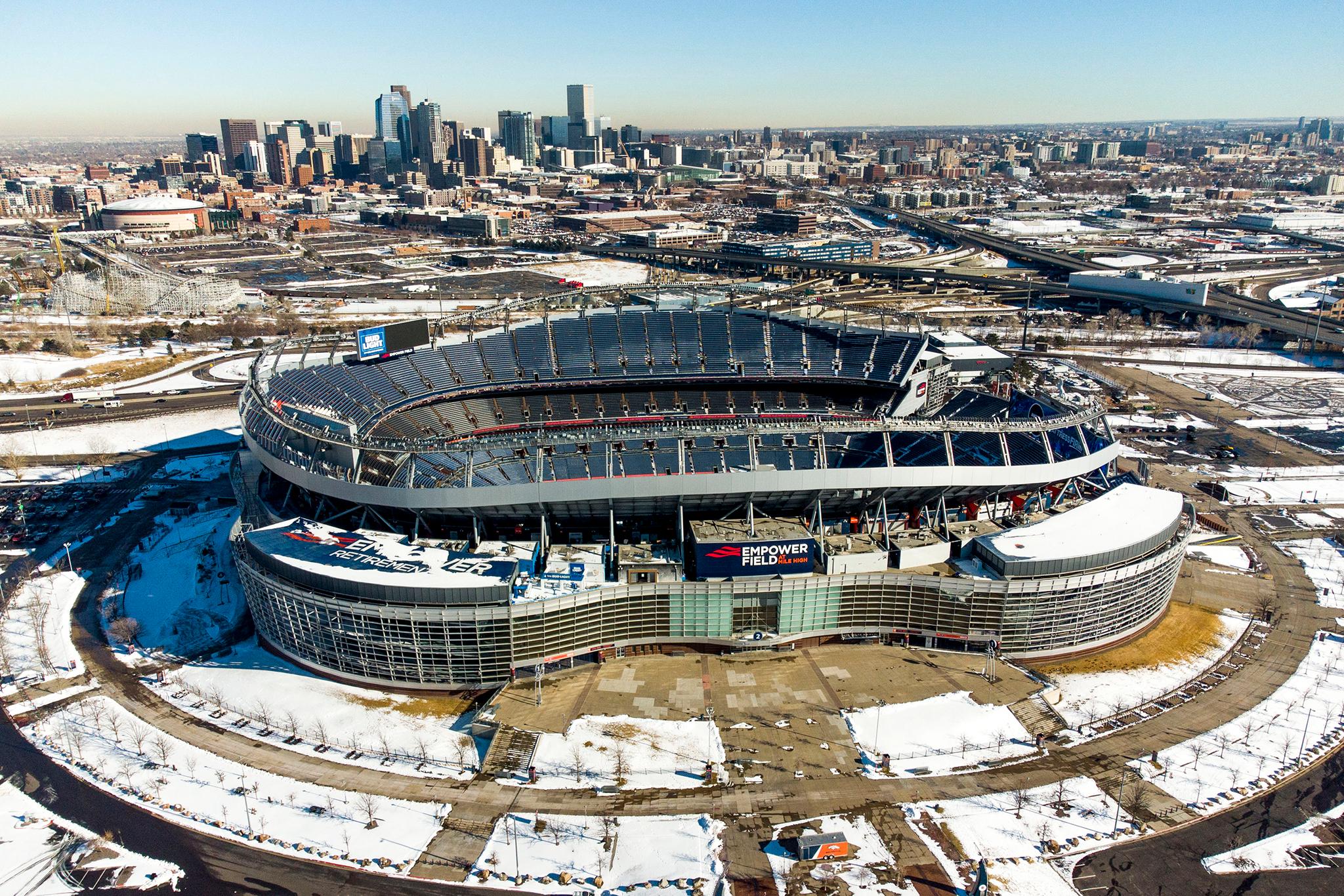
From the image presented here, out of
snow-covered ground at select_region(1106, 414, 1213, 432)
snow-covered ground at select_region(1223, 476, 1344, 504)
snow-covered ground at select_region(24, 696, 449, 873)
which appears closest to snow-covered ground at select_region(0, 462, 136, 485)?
snow-covered ground at select_region(24, 696, 449, 873)

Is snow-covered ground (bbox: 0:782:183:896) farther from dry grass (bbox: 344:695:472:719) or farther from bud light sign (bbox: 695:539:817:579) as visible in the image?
bud light sign (bbox: 695:539:817:579)

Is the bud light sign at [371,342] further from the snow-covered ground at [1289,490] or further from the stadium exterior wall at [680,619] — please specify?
the snow-covered ground at [1289,490]

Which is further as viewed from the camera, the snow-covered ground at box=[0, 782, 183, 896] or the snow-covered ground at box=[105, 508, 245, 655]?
the snow-covered ground at box=[105, 508, 245, 655]

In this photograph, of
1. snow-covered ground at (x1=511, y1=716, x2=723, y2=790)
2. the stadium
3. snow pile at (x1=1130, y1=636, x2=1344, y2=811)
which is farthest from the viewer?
the stadium

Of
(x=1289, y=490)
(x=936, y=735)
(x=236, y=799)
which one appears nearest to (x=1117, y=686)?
(x=936, y=735)

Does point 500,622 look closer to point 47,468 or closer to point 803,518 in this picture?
point 803,518
